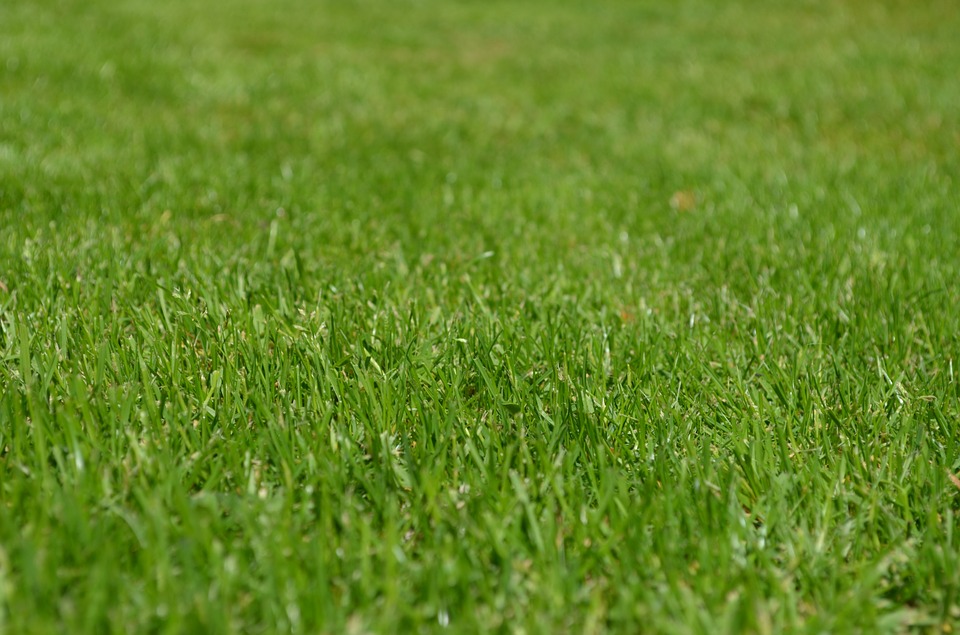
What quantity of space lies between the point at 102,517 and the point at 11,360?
2.88 ft

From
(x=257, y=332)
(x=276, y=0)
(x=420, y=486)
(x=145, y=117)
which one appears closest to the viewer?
(x=420, y=486)

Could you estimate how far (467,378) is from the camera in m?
2.29

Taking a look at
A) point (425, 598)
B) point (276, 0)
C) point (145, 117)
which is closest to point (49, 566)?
point (425, 598)

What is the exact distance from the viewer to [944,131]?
18.6 ft

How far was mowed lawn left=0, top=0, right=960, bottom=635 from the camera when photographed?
1486 mm

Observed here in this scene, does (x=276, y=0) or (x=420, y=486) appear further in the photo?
(x=276, y=0)

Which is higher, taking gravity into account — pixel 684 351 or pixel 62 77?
pixel 62 77

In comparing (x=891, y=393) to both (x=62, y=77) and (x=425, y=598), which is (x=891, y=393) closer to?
(x=425, y=598)

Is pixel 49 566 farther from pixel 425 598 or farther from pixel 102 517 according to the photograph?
pixel 425 598

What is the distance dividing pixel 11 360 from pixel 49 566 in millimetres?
1009

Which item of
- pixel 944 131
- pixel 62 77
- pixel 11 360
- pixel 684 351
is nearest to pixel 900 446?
pixel 684 351

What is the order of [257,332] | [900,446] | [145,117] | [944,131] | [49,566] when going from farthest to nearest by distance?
[944,131] → [145,117] → [257,332] → [900,446] → [49,566]

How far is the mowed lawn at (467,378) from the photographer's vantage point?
1486 mm

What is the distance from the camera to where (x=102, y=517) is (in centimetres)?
158
